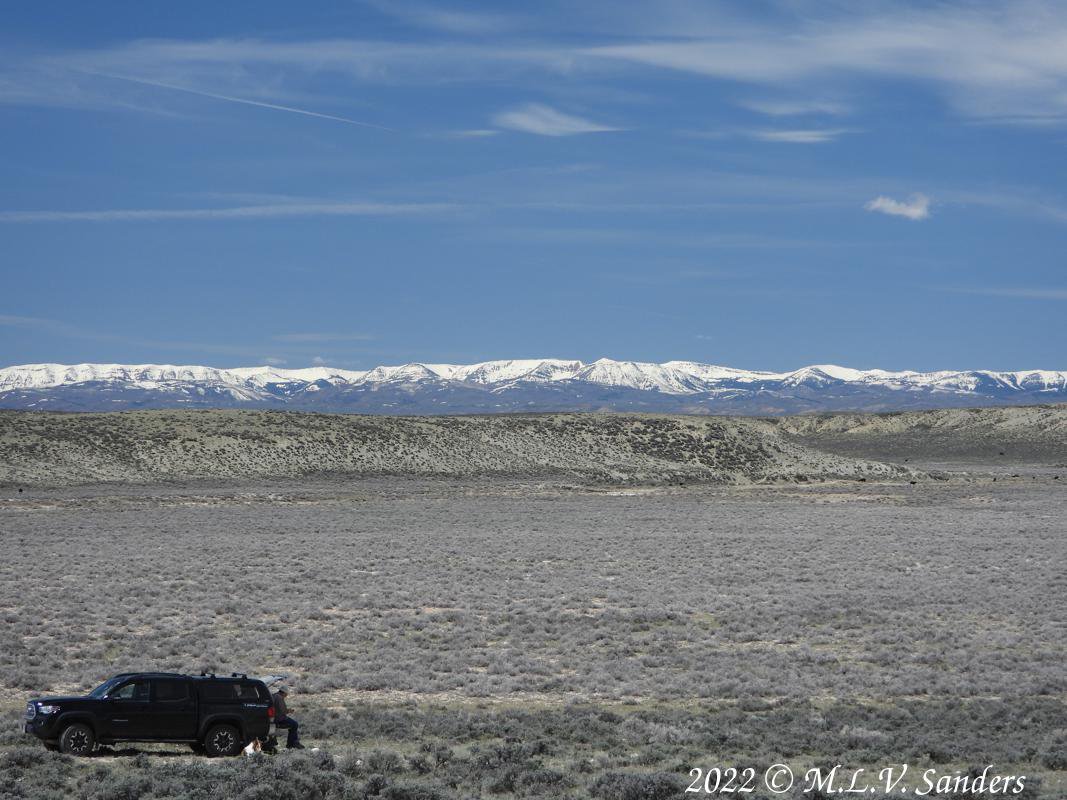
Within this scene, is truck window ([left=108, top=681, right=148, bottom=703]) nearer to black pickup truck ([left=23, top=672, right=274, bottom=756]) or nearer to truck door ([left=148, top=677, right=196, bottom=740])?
black pickup truck ([left=23, top=672, right=274, bottom=756])

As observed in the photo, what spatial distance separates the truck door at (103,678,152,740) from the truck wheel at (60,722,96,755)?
233 millimetres

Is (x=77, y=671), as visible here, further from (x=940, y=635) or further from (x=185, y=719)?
(x=940, y=635)

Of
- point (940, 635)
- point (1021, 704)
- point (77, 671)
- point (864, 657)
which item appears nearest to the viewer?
point (1021, 704)

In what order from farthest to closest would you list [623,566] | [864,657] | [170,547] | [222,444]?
[222,444] → [170,547] → [623,566] → [864,657]

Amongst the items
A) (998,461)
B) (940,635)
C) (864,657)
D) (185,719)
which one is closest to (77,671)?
(185,719)

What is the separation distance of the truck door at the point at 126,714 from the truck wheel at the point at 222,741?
31.9 inches

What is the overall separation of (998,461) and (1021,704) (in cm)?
12045

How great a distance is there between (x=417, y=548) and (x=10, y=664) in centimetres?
2287

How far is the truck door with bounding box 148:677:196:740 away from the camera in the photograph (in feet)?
47.1

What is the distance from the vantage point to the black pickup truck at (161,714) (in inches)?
556

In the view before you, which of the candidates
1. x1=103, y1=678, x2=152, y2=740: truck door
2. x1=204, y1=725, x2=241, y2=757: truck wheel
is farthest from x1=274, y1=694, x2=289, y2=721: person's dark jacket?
x1=103, y1=678, x2=152, y2=740: truck door

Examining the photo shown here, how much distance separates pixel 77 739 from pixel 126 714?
69cm

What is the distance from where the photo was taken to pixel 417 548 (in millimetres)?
43125

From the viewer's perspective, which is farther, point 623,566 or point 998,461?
point 998,461
